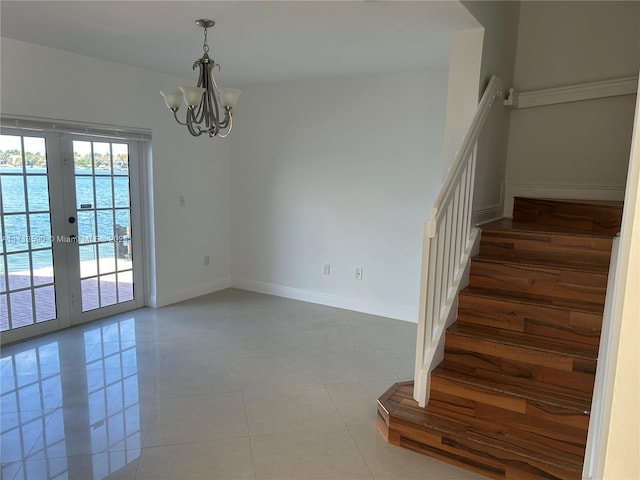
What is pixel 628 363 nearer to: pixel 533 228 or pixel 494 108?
pixel 533 228

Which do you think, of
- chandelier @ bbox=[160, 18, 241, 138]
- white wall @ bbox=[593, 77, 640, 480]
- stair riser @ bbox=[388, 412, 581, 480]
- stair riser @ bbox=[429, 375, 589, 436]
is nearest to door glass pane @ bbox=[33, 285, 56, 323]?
chandelier @ bbox=[160, 18, 241, 138]

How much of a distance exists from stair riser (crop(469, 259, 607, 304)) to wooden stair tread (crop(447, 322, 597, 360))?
0.30 m

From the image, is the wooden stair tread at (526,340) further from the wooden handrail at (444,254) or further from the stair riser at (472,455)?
the stair riser at (472,455)

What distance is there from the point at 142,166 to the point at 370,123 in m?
2.38

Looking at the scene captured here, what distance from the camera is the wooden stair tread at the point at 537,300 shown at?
2.43 meters

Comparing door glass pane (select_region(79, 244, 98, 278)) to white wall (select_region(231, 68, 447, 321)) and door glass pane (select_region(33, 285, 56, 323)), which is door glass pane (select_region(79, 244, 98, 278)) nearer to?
door glass pane (select_region(33, 285, 56, 323))

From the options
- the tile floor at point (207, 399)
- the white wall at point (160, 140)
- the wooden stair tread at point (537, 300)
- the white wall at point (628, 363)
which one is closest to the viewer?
the white wall at point (628, 363)

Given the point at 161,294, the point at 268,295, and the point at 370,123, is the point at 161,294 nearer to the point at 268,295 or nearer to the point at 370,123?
the point at 268,295

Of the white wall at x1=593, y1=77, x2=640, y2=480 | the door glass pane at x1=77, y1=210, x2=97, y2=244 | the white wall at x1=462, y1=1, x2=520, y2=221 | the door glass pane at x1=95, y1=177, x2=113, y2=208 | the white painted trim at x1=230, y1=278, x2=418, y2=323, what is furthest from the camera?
the white painted trim at x1=230, y1=278, x2=418, y2=323

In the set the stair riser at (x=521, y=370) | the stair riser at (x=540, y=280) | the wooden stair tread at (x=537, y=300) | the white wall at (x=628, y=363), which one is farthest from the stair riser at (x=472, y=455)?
the white wall at (x=628, y=363)

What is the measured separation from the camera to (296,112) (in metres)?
4.80

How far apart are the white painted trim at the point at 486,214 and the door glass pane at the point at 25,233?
3.52 meters

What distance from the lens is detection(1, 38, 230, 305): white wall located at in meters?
3.49

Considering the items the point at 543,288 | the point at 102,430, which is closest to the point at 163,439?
the point at 102,430
